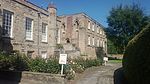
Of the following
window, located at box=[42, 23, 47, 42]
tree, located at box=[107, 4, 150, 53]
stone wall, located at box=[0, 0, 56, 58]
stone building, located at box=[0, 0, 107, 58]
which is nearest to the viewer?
stone building, located at box=[0, 0, 107, 58]

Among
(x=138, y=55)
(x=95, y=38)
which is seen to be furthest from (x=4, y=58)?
(x=95, y=38)

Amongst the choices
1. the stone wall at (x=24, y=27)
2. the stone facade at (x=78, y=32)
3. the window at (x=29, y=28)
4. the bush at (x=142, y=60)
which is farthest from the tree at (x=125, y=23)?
the bush at (x=142, y=60)

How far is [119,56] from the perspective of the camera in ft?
177

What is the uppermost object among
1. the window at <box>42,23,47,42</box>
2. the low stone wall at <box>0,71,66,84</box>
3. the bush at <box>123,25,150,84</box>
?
the window at <box>42,23,47,42</box>

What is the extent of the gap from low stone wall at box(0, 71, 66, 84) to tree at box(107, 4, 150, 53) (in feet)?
70.2

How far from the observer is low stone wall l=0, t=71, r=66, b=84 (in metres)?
12.8

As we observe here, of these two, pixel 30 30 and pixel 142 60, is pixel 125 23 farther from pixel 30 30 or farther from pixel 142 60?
pixel 142 60

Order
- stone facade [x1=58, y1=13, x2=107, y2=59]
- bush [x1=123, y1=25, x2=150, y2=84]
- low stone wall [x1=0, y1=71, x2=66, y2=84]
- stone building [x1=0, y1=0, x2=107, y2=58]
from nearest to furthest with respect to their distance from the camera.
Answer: bush [x1=123, y1=25, x2=150, y2=84] < low stone wall [x1=0, y1=71, x2=66, y2=84] < stone building [x1=0, y1=0, x2=107, y2=58] < stone facade [x1=58, y1=13, x2=107, y2=59]

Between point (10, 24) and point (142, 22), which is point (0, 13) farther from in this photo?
point (142, 22)

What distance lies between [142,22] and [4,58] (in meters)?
24.3

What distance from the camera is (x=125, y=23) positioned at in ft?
109

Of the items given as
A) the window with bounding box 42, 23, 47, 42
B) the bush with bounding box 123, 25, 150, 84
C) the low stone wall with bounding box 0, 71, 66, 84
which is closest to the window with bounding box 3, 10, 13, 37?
the window with bounding box 42, 23, 47, 42

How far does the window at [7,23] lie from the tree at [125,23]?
61.7 ft

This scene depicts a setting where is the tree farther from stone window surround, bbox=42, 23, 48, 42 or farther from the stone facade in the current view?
stone window surround, bbox=42, 23, 48, 42
